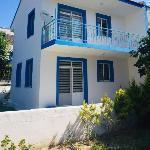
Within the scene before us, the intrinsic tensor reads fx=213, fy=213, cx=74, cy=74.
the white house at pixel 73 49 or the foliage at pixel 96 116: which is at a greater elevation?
the white house at pixel 73 49

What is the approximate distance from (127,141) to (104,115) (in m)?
1.29

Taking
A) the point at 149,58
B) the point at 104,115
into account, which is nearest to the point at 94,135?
the point at 104,115

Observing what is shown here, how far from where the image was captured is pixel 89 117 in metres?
7.54

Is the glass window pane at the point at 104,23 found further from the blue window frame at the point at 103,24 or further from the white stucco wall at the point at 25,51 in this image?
the white stucco wall at the point at 25,51

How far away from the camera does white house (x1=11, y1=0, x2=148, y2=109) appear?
11484 mm

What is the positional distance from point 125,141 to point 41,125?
9.57ft

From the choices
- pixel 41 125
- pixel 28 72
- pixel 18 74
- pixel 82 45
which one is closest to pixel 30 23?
pixel 28 72

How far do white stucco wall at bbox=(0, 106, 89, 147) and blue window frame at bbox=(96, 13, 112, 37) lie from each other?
782 cm

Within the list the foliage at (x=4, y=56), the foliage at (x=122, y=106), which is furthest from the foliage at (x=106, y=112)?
the foliage at (x=4, y=56)

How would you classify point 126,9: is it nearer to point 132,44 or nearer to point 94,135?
point 132,44

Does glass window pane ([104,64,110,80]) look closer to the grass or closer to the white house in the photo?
the white house

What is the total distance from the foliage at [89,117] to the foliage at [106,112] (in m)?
0.40

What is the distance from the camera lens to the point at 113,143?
714cm

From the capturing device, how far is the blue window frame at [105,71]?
44.9 feet
